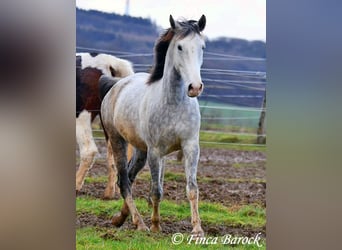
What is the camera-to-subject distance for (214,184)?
3316mm

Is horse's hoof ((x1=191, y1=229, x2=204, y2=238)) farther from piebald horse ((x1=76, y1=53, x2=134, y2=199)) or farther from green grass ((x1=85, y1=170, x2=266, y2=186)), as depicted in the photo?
piebald horse ((x1=76, y1=53, x2=134, y2=199))

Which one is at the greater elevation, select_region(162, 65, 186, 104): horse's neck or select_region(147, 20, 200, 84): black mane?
select_region(147, 20, 200, 84): black mane

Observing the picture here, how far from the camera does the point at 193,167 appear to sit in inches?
129

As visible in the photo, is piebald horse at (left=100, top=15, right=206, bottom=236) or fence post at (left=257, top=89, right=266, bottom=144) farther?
fence post at (left=257, top=89, right=266, bottom=144)

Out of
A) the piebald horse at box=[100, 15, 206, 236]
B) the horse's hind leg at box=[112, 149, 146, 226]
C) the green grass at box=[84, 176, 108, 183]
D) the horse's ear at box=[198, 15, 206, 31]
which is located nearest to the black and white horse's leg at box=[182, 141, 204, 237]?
the piebald horse at box=[100, 15, 206, 236]

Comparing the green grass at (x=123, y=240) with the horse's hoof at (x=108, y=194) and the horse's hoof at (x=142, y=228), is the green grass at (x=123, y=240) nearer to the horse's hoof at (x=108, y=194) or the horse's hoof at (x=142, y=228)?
the horse's hoof at (x=142, y=228)

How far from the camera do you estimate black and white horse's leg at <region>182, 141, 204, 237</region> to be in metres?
3.25

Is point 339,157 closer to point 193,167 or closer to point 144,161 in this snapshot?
point 193,167

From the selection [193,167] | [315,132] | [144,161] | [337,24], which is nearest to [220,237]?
[193,167]

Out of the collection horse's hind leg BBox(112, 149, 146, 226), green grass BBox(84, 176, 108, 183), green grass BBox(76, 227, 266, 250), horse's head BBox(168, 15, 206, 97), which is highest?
horse's head BBox(168, 15, 206, 97)

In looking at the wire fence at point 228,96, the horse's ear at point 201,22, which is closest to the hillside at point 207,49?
the wire fence at point 228,96

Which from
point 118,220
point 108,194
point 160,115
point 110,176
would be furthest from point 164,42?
point 118,220

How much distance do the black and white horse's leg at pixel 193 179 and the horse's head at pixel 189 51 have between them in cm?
33

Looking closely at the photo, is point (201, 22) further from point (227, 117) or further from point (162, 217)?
point (162, 217)
